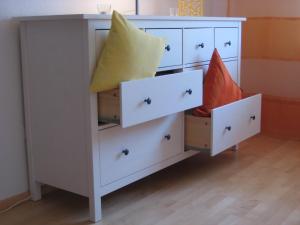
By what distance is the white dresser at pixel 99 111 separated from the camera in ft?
5.98

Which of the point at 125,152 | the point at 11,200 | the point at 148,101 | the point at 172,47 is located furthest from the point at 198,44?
the point at 11,200

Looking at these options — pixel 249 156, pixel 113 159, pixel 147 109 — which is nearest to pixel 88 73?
pixel 147 109

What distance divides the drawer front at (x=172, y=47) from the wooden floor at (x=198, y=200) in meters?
0.64

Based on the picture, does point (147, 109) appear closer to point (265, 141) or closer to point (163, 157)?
point (163, 157)

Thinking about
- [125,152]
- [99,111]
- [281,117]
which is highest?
[99,111]

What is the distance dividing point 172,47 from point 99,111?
0.53 metres

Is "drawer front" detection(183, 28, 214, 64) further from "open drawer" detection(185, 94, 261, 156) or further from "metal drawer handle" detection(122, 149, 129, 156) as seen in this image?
"metal drawer handle" detection(122, 149, 129, 156)

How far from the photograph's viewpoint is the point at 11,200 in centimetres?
210

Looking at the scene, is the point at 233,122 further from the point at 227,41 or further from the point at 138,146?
the point at 138,146

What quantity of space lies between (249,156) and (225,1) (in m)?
1.26

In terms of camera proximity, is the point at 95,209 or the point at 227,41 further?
the point at 227,41

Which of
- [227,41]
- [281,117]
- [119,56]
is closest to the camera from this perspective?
[119,56]

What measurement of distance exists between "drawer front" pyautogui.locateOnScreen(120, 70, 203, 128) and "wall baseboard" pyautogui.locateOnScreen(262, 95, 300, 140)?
4.09ft

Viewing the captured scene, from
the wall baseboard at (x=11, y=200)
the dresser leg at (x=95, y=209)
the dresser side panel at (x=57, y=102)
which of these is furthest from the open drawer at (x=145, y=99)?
the wall baseboard at (x=11, y=200)
